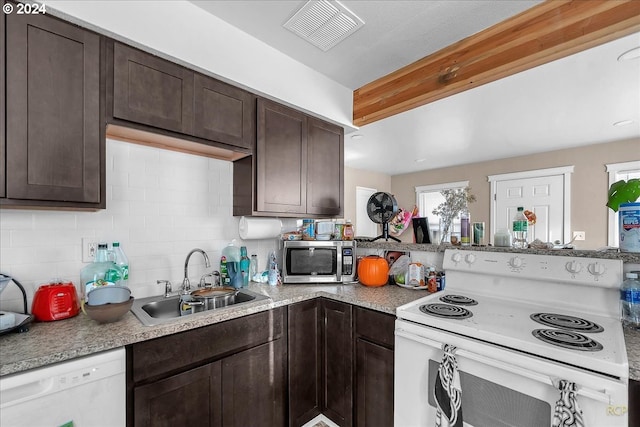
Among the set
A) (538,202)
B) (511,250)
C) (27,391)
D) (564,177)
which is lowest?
(27,391)

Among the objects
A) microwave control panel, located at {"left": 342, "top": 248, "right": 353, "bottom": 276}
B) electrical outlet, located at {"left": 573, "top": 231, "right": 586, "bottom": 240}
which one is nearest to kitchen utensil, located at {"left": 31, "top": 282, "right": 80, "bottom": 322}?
microwave control panel, located at {"left": 342, "top": 248, "right": 353, "bottom": 276}

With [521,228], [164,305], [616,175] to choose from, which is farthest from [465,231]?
[616,175]

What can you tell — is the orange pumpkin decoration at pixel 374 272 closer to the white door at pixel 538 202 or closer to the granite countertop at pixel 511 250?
the granite countertop at pixel 511 250

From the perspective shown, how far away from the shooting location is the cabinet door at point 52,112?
1.11 m

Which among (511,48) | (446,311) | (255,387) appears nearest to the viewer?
(446,311)

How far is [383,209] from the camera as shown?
7.20 feet

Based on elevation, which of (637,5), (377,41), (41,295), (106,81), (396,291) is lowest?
(396,291)

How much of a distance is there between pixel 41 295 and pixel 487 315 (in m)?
2.07

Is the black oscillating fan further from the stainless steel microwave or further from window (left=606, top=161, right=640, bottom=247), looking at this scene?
window (left=606, top=161, right=640, bottom=247)

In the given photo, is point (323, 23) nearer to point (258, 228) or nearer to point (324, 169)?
point (324, 169)

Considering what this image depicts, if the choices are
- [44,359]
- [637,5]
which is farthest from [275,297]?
[637,5]

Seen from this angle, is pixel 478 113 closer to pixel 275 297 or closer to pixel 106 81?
pixel 275 297

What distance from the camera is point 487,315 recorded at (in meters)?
1.35

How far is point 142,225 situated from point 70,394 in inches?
36.5
